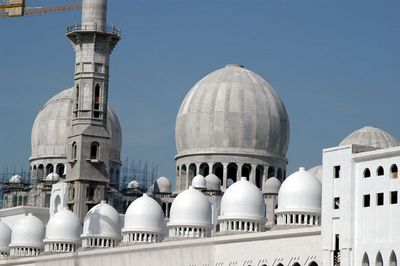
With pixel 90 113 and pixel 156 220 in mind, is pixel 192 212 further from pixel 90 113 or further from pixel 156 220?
pixel 90 113

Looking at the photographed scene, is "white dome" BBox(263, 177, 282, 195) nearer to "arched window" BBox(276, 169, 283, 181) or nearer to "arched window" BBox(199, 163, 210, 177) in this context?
"arched window" BBox(276, 169, 283, 181)

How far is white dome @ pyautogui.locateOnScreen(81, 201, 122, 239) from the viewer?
84.9 metres

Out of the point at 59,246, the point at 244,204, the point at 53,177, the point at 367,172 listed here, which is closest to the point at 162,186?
the point at 53,177

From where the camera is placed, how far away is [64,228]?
283 ft

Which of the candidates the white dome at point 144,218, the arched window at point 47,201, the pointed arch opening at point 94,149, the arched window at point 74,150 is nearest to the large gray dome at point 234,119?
the arched window at point 47,201

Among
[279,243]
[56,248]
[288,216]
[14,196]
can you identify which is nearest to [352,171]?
[279,243]

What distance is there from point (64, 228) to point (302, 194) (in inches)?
759

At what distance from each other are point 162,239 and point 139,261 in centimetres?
581

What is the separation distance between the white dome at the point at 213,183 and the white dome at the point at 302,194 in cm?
1966

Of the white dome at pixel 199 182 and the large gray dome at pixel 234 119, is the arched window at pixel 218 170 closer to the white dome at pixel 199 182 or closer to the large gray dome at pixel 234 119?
the large gray dome at pixel 234 119

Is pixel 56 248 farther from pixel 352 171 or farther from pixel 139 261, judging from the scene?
pixel 352 171

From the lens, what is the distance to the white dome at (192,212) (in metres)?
79.8

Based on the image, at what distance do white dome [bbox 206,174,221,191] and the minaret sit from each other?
27.2 feet

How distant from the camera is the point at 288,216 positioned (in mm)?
74375
